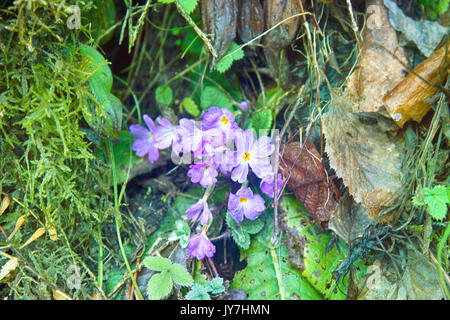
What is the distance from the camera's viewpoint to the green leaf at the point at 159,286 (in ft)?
6.15

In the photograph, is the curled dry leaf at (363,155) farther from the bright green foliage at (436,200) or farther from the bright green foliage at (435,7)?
the bright green foliage at (435,7)

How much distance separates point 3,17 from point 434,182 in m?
2.26

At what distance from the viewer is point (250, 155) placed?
6.55ft

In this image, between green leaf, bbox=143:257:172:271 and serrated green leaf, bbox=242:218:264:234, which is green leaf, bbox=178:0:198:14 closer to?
serrated green leaf, bbox=242:218:264:234

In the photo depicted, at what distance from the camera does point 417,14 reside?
229 cm

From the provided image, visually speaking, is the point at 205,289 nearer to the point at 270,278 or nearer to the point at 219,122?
the point at 270,278

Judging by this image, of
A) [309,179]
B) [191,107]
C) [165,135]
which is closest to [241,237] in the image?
[309,179]

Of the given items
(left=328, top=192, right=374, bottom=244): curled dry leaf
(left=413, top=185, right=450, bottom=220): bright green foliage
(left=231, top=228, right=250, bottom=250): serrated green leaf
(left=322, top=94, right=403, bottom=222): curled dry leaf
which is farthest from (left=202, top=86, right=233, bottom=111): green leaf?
(left=413, top=185, right=450, bottom=220): bright green foliage

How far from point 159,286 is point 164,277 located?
2.0 inches

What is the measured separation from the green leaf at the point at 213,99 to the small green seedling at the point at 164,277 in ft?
3.01

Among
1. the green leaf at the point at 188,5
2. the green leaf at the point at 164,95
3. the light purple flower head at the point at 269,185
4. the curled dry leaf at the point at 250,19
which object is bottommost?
the light purple flower head at the point at 269,185

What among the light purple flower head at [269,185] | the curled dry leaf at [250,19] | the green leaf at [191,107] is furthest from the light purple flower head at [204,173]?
the curled dry leaf at [250,19]

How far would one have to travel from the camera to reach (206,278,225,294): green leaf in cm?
192

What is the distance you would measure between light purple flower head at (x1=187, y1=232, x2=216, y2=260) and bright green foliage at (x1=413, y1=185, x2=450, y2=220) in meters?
1.04
